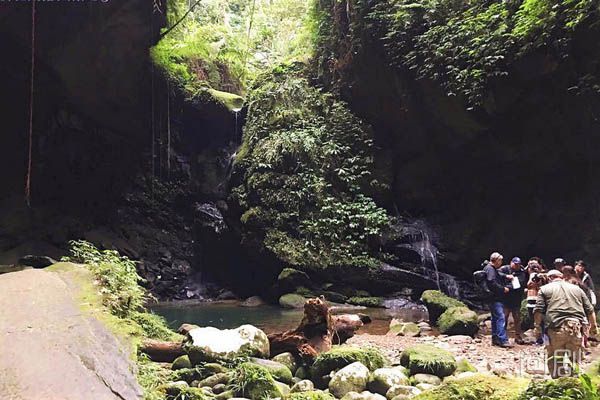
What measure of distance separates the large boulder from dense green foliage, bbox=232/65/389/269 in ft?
28.4

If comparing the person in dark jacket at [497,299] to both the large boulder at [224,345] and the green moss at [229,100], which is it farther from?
the green moss at [229,100]

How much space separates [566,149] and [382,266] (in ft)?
19.7

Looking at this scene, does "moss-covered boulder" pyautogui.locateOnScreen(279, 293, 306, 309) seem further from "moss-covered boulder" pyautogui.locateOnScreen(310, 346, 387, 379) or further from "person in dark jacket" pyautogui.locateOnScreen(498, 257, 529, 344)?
"moss-covered boulder" pyautogui.locateOnScreen(310, 346, 387, 379)

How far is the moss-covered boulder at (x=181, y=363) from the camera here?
219 inches

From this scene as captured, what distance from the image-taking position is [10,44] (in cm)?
1703

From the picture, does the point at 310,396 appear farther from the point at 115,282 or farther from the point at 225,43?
the point at 225,43

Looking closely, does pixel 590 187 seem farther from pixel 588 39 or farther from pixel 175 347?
pixel 175 347

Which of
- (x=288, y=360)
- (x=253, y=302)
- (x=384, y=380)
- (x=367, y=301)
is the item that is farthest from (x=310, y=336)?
(x=253, y=302)

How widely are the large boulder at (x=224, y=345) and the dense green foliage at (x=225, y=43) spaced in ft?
46.9

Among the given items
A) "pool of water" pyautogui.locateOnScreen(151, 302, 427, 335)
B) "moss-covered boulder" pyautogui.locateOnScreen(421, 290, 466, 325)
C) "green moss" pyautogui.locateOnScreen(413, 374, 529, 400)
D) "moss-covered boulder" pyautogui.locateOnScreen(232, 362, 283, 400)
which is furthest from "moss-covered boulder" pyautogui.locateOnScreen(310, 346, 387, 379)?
"moss-covered boulder" pyautogui.locateOnScreen(421, 290, 466, 325)

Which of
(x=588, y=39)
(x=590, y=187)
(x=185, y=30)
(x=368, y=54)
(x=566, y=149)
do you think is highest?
(x=185, y=30)

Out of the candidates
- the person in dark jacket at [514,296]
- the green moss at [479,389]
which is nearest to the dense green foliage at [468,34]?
the person in dark jacket at [514,296]

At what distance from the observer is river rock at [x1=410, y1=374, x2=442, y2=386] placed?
17.3 feet

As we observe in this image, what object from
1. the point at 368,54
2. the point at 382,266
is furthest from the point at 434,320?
→ the point at 368,54
